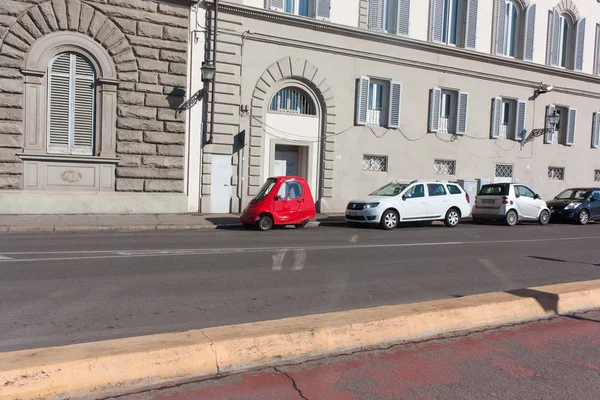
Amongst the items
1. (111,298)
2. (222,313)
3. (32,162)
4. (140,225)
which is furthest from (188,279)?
(32,162)

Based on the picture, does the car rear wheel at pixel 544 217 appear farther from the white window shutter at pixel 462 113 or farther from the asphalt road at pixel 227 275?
the asphalt road at pixel 227 275

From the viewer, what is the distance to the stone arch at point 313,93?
19344 mm

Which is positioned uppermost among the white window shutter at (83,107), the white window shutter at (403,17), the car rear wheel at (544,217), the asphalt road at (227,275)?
the white window shutter at (403,17)

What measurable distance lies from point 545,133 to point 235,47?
16594mm

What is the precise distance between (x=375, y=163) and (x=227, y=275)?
14.7 m

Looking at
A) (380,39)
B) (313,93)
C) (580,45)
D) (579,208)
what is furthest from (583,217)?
(313,93)

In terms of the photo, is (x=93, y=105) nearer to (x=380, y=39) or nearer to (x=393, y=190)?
(x=393, y=190)

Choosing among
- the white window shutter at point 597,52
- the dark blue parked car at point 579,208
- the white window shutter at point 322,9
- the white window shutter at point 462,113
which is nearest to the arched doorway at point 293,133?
the white window shutter at point 322,9

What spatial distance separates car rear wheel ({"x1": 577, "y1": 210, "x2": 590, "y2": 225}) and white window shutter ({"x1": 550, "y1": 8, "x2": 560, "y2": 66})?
9.23 metres

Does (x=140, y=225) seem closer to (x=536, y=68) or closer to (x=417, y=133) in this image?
(x=417, y=133)

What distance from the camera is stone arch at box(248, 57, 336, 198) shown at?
1934 centimetres

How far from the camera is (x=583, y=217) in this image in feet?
68.5

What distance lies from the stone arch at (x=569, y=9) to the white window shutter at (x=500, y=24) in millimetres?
3714

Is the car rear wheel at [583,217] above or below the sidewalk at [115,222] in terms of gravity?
above
